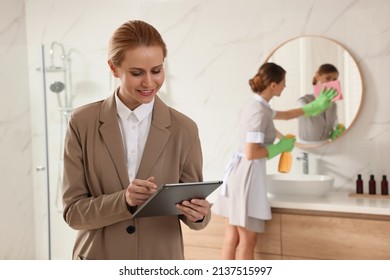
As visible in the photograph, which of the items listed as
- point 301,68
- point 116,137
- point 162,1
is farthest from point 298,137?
point 116,137

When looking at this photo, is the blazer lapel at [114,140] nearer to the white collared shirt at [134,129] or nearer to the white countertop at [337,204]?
the white collared shirt at [134,129]

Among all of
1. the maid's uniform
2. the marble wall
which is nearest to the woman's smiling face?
the maid's uniform

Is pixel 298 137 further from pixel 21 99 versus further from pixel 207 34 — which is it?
pixel 21 99

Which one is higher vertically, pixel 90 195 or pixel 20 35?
pixel 20 35

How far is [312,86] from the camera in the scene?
280 cm

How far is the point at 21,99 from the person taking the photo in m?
2.81

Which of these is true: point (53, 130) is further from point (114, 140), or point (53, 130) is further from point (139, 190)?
point (139, 190)

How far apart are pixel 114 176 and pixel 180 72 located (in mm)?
1676

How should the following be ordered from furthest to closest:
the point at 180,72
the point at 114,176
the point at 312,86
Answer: the point at 180,72
the point at 312,86
the point at 114,176

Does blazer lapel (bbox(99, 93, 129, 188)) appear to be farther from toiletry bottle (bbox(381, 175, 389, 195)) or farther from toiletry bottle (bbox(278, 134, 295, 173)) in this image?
toiletry bottle (bbox(381, 175, 389, 195))

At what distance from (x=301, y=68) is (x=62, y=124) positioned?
4.12 ft

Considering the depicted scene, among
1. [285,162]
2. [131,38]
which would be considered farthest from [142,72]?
[285,162]

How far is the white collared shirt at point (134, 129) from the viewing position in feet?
4.63

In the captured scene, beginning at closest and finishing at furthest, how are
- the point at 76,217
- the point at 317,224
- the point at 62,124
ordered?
the point at 76,217 → the point at 317,224 → the point at 62,124
